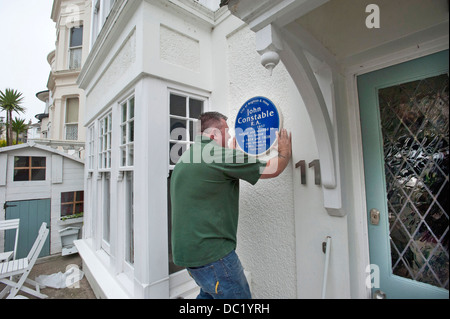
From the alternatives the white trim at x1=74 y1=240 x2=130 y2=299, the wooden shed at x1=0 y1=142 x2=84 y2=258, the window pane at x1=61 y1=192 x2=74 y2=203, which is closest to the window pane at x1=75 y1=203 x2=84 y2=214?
the wooden shed at x1=0 y1=142 x2=84 y2=258

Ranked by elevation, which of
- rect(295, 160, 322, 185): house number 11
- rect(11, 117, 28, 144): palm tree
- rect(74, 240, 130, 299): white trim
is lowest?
rect(74, 240, 130, 299): white trim

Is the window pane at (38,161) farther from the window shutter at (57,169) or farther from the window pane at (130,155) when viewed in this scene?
the window pane at (130,155)

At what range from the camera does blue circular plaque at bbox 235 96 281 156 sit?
2.21 meters

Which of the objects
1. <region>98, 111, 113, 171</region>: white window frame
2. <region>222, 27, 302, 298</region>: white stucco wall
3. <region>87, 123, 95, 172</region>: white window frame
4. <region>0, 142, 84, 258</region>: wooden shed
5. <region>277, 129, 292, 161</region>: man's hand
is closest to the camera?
<region>277, 129, 292, 161</region>: man's hand

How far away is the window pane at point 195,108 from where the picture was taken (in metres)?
2.98

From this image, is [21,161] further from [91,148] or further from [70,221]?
[91,148]

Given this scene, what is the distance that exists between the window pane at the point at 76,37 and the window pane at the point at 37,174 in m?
6.79

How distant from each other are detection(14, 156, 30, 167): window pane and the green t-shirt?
6.78m

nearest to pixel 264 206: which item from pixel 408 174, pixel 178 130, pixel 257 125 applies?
pixel 257 125

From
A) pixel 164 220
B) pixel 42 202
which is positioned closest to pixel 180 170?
pixel 164 220

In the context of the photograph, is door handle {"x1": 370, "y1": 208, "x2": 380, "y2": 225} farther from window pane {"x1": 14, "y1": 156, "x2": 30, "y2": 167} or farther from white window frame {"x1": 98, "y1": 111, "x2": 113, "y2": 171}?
window pane {"x1": 14, "y1": 156, "x2": 30, "y2": 167}

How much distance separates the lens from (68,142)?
8039 mm

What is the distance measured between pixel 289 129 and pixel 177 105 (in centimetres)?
158

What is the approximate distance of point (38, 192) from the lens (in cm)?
620
